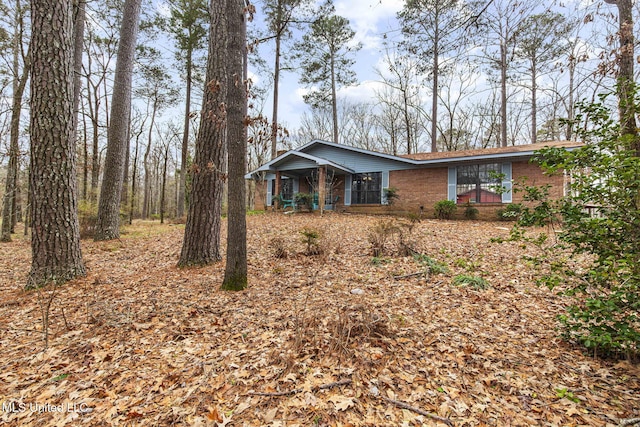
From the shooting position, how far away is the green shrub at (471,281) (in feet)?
13.5

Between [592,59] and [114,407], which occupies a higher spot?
[592,59]

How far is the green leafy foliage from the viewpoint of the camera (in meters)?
1.96

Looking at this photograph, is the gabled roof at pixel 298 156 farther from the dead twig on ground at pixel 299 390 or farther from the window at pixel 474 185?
the dead twig on ground at pixel 299 390

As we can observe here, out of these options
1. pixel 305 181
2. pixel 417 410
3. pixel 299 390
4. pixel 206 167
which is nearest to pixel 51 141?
pixel 206 167

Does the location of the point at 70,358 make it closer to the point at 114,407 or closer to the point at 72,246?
the point at 114,407

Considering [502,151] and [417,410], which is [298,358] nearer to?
[417,410]

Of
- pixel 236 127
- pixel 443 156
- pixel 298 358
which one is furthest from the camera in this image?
pixel 443 156

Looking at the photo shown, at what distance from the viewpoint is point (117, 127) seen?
7.17m

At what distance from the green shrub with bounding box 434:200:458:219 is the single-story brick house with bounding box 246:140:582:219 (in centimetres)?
70

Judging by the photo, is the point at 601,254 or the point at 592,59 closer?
the point at 601,254

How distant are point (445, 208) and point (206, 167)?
34.2ft

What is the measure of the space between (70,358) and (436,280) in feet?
14.8

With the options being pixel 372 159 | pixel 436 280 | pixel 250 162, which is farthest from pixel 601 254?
pixel 250 162

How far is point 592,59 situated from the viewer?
394 cm
